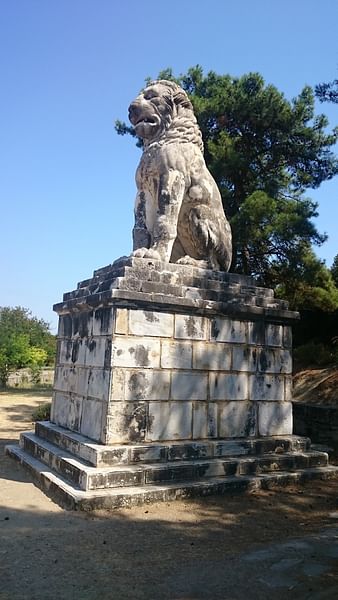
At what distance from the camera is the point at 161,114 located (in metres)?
5.19

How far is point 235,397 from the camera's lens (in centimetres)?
496

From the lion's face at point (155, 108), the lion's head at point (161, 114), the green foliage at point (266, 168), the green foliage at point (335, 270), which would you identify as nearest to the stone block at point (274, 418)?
the lion's head at point (161, 114)

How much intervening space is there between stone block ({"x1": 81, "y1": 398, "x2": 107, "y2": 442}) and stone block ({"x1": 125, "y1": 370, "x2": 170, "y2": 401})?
28 cm

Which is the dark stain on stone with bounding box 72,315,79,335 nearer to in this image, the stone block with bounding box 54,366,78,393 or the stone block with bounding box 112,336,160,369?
the stone block with bounding box 54,366,78,393

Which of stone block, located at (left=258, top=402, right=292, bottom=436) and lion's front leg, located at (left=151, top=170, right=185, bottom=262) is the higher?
lion's front leg, located at (left=151, top=170, right=185, bottom=262)

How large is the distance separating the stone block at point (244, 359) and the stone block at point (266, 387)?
0.11 metres

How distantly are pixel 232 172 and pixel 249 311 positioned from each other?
6.84 meters

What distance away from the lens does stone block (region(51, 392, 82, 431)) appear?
15.9 feet

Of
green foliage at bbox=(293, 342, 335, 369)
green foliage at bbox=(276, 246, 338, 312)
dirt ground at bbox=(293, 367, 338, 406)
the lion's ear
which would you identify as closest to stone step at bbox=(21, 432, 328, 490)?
dirt ground at bbox=(293, 367, 338, 406)

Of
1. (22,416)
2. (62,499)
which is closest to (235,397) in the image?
(62,499)

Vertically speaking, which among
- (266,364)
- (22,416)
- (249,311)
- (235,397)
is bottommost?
(22,416)

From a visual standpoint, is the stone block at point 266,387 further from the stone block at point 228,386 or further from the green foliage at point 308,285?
the green foliage at point 308,285

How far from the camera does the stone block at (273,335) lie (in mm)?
5305

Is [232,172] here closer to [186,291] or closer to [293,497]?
[186,291]
